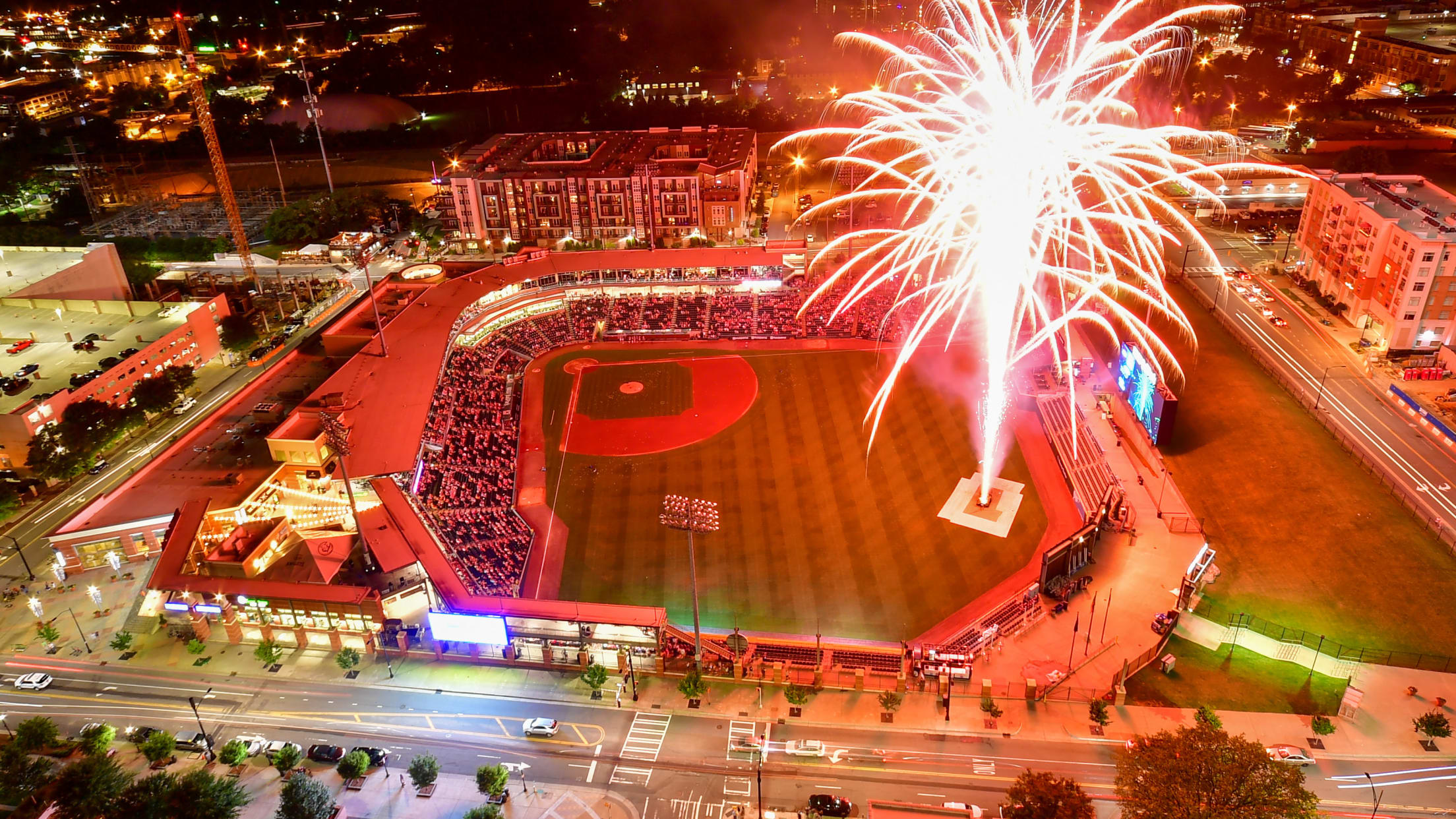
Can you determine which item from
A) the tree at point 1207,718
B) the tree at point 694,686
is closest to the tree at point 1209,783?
the tree at point 1207,718

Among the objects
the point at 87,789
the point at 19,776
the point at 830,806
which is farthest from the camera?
the point at 19,776

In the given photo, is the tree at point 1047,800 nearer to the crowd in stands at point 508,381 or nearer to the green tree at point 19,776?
the crowd in stands at point 508,381

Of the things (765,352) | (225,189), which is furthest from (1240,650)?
(225,189)

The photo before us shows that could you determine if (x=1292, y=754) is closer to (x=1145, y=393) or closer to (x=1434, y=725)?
(x=1434, y=725)

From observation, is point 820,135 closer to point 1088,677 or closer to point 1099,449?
point 1099,449

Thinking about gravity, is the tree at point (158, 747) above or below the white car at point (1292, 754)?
above

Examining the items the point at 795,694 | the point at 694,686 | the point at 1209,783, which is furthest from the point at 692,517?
the point at 1209,783
